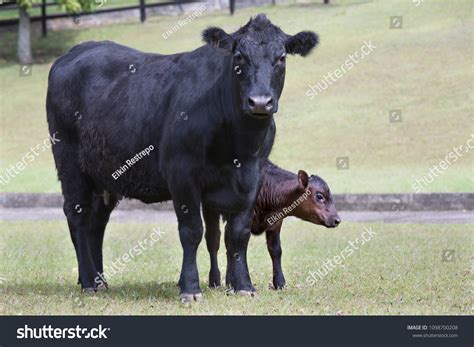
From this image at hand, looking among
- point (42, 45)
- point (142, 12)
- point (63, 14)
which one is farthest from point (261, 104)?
point (63, 14)

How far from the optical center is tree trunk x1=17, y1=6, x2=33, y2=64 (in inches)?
1756

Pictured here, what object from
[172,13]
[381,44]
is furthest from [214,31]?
[172,13]

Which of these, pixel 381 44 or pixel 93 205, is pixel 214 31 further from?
pixel 381 44

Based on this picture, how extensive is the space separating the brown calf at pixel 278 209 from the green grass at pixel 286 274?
0.40 m

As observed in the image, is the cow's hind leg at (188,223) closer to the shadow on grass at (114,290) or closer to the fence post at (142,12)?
the shadow on grass at (114,290)

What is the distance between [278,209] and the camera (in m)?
11.6

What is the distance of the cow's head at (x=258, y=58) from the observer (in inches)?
388

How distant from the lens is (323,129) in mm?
29984

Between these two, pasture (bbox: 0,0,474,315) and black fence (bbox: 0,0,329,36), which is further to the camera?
black fence (bbox: 0,0,329,36)

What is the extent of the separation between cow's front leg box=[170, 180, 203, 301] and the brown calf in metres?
0.69

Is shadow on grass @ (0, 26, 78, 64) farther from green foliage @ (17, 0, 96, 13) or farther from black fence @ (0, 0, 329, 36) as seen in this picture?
green foliage @ (17, 0, 96, 13)

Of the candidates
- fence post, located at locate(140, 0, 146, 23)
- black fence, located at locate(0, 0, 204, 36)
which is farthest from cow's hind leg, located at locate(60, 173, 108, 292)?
fence post, located at locate(140, 0, 146, 23)
